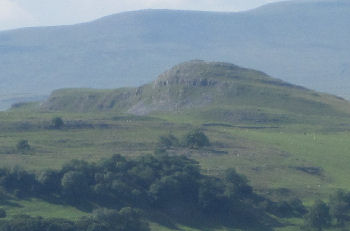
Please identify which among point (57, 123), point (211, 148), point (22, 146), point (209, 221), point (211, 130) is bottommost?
point (209, 221)

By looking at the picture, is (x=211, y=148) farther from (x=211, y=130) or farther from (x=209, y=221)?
(x=209, y=221)

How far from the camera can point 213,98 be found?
116 meters

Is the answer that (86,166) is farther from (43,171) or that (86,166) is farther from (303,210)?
(303,210)

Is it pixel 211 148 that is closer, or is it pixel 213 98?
pixel 211 148

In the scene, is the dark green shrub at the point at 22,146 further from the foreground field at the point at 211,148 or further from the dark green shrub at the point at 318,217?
the dark green shrub at the point at 318,217

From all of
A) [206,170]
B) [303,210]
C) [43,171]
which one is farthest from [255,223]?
[43,171]

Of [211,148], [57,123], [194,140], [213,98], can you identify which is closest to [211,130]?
[211,148]

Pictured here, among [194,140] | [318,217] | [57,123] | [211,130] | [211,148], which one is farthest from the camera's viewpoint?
[211,130]

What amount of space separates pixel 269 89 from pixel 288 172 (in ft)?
146

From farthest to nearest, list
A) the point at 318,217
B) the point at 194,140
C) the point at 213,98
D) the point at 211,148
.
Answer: the point at 213,98, the point at 211,148, the point at 194,140, the point at 318,217

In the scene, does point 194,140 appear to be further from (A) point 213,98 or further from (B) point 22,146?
(A) point 213,98

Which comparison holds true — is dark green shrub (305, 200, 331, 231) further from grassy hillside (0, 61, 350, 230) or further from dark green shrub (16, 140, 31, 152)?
dark green shrub (16, 140, 31, 152)

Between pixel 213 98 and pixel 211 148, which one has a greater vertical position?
pixel 213 98

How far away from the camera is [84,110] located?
4692 inches
